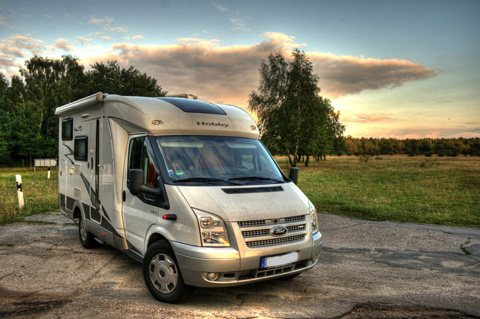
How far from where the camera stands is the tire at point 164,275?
4.38m

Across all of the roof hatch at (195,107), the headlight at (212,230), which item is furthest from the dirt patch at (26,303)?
the roof hatch at (195,107)

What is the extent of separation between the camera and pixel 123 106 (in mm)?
5652

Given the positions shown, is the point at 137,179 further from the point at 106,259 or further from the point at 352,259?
the point at 352,259

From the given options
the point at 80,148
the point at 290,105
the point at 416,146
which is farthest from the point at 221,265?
the point at 416,146

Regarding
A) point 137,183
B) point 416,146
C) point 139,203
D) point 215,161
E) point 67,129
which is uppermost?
point 416,146

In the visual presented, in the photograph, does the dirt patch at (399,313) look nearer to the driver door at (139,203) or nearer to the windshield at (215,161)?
the windshield at (215,161)

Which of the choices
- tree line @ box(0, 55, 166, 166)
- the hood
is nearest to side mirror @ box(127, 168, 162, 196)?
the hood

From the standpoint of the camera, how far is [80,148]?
730 cm

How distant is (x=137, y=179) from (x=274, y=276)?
2074mm

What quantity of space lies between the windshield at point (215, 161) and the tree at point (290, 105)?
3535 centimetres

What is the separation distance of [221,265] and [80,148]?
4.60 metres

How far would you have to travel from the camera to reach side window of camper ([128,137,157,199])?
16.0 feet

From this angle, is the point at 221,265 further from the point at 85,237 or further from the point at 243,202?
the point at 85,237

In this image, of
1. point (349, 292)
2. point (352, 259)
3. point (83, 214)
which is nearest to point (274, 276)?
point (349, 292)
